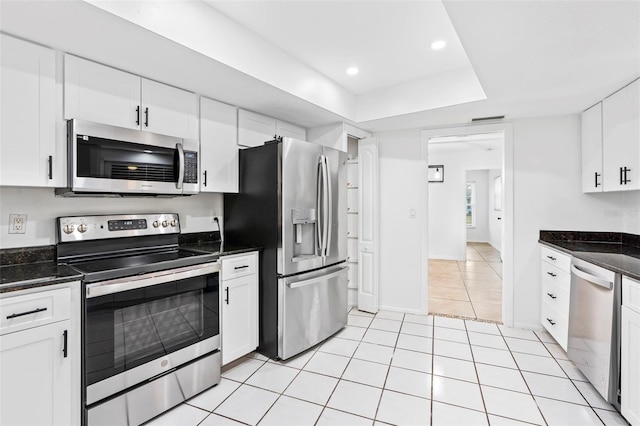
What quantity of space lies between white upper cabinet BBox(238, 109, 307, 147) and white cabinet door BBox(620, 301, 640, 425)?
2.99 meters

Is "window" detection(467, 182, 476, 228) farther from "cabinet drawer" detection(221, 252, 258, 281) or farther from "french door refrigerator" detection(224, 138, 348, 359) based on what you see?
"cabinet drawer" detection(221, 252, 258, 281)

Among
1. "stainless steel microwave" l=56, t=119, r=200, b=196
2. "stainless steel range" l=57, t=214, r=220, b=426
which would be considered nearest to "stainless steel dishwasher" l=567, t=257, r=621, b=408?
"stainless steel range" l=57, t=214, r=220, b=426

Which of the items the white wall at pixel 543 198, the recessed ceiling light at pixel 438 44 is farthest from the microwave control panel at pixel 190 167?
the white wall at pixel 543 198

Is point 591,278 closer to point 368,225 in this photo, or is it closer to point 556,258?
point 556,258

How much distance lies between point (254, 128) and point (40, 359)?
7.55 ft

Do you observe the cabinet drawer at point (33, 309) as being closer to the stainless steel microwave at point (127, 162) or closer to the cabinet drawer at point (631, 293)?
the stainless steel microwave at point (127, 162)

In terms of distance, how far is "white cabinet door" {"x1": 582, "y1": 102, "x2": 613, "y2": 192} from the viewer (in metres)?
2.86

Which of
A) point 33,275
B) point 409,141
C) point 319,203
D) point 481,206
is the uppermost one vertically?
point 409,141

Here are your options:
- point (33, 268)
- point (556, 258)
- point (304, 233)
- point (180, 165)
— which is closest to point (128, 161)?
point (180, 165)

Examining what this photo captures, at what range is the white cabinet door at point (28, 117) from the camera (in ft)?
5.53

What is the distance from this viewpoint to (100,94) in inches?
80.2

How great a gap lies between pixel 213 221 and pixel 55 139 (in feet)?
4.58

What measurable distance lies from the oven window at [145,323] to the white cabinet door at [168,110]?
1.14 metres

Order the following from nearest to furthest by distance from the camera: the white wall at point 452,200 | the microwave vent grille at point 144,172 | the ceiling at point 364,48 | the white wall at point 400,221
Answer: the ceiling at point 364,48 → the microwave vent grille at point 144,172 → the white wall at point 400,221 → the white wall at point 452,200
